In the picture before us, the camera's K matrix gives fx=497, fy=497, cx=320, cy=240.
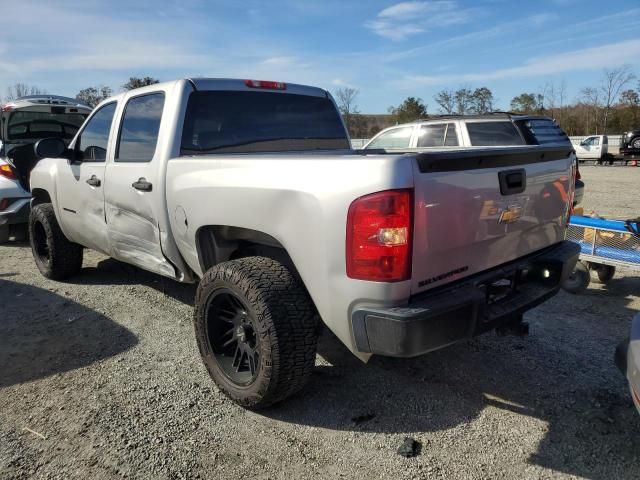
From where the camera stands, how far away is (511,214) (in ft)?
8.73

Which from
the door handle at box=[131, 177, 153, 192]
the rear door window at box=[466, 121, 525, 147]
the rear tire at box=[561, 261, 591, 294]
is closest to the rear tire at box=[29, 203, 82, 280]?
the door handle at box=[131, 177, 153, 192]

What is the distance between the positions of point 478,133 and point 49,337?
735 cm

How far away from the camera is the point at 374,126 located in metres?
55.4

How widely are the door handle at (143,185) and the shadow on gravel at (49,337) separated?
3.92 ft

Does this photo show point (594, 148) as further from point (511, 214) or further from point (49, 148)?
point (49, 148)

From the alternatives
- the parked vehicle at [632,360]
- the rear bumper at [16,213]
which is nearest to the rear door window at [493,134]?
the parked vehicle at [632,360]

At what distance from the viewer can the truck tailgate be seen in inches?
87.7

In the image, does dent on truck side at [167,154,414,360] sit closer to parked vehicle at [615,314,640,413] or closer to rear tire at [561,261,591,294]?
parked vehicle at [615,314,640,413]

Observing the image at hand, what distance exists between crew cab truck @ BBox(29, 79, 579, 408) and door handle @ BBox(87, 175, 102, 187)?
17mm

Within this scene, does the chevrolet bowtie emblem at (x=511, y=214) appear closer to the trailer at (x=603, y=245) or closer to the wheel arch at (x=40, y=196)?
the trailer at (x=603, y=245)

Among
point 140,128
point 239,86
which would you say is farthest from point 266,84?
point 140,128

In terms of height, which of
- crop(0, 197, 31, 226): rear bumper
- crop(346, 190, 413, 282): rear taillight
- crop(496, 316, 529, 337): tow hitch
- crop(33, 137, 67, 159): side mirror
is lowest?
crop(496, 316, 529, 337): tow hitch

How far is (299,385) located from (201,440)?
1.91 feet

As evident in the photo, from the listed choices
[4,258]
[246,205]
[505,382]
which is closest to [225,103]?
[246,205]
